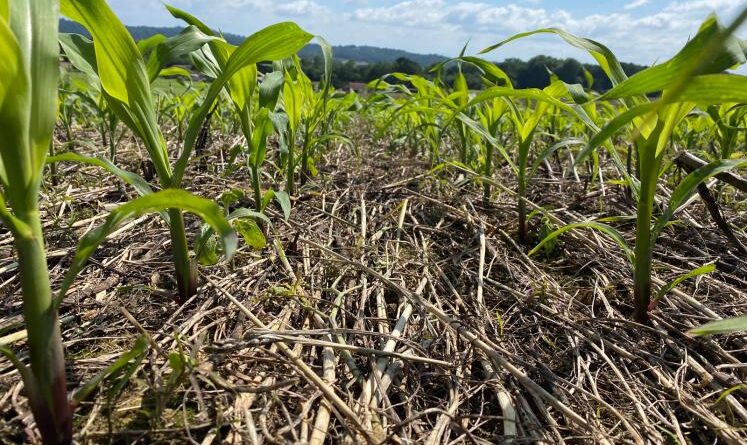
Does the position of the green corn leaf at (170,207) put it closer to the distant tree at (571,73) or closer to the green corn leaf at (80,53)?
the green corn leaf at (80,53)

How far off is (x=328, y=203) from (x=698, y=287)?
50.2 inches

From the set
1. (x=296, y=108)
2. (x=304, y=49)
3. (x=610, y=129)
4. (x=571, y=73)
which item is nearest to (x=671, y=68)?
(x=610, y=129)

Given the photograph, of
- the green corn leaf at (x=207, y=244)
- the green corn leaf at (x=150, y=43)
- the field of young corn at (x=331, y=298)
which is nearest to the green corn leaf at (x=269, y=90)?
the field of young corn at (x=331, y=298)

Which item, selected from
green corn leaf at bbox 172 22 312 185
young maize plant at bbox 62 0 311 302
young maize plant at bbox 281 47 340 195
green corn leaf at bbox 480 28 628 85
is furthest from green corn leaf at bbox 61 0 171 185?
green corn leaf at bbox 480 28 628 85

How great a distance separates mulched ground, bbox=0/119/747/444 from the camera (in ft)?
2.64

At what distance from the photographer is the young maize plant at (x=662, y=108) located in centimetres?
73

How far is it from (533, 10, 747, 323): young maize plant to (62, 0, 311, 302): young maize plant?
589mm

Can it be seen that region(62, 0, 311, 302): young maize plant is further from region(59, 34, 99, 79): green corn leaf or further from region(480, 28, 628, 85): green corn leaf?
region(480, 28, 628, 85): green corn leaf

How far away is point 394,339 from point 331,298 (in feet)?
0.88

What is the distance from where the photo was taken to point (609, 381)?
956 mm

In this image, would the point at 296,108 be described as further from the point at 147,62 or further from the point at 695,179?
the point at 695,179

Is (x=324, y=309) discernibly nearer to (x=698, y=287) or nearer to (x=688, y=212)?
(x=698, y=287)

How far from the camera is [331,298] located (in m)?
1.22

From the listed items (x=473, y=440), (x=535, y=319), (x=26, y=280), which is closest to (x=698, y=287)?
(x=535, y=319)
